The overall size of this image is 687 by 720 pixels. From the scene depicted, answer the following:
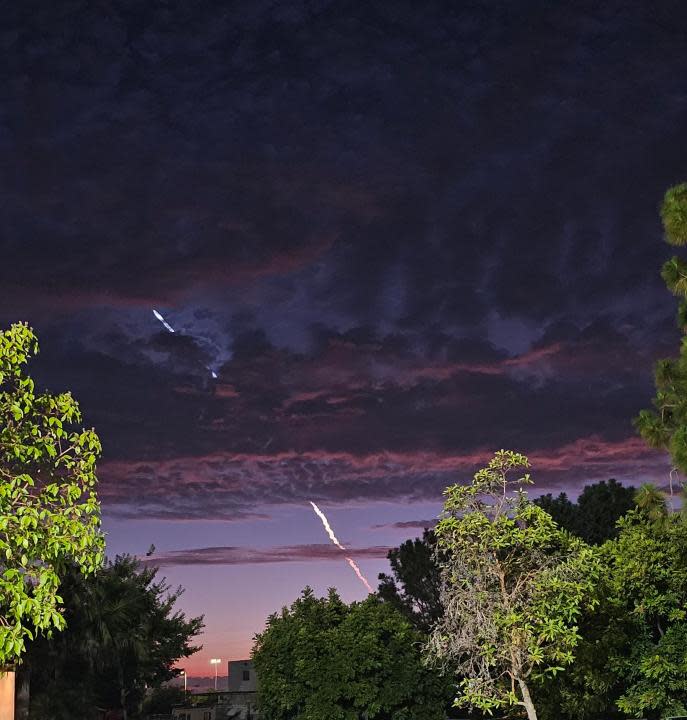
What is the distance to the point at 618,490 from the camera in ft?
179

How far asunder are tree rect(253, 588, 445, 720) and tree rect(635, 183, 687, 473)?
12778 mm

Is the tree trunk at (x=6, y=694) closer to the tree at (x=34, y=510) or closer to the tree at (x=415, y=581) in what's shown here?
the tree at (x=34, y=510)

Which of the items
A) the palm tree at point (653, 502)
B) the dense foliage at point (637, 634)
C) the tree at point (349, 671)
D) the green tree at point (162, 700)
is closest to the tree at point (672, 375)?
the palm tree at point (653, 502)

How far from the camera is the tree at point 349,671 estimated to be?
32.5 meters

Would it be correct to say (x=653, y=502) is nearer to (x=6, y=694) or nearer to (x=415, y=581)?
(x=6, y=694)

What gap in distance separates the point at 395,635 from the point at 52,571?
81.1ft

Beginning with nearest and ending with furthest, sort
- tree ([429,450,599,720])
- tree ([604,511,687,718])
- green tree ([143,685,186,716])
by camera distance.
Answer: tree ([429,450,599,720]) → tree ([604,511,687,718]) → green tree ([143,685,186,716])

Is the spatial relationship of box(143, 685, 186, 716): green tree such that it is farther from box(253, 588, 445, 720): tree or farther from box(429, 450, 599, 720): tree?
box(429, 450, 599, 720): tree

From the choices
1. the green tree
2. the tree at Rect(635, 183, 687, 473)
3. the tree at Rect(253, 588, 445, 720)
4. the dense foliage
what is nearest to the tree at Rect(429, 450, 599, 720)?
the tree at Rect(635, 183, 687, 473)

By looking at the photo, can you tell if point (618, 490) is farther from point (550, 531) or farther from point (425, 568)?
point (550, 531)

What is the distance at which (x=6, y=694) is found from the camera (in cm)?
1591

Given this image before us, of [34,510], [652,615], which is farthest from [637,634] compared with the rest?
[34,510]

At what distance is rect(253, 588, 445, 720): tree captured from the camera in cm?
3250

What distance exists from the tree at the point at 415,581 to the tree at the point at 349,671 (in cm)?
2451
